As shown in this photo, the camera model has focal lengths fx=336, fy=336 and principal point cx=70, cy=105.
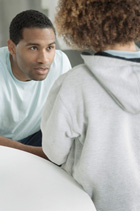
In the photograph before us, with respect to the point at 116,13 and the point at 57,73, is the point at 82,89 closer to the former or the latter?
the point at 116,13

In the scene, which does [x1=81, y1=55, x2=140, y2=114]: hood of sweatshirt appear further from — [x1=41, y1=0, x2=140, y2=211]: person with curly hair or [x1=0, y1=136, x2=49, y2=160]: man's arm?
[x1=0, y1=136, x2=49, y2=160]: man's arm

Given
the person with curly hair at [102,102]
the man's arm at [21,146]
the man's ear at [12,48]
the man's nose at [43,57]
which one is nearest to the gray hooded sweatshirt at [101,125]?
the person with curly hair at [102,102]

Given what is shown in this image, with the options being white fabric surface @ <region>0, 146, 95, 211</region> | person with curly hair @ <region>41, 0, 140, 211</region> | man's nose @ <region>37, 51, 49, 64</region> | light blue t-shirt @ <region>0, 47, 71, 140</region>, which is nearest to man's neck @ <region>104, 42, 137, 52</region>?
person with curly hair @ <region>41, 0, 140, 211</region>

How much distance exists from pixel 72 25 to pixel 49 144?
279 millimetres

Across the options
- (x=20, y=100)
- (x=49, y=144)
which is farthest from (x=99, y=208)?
(x=20, y=100)

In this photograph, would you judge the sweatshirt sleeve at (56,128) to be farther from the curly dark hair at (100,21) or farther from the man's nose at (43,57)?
the man's nose at (43,57)

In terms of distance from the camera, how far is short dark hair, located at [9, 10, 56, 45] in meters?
1.39

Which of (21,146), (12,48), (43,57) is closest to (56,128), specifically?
(21,146)

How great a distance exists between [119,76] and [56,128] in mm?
181

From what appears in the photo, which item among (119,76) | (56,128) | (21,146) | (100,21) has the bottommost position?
(21,146)

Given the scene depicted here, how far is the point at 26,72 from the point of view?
1.42 m

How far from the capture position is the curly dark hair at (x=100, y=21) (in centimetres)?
69

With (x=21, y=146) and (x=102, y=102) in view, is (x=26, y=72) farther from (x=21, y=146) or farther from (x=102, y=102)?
(x=102, y=102)

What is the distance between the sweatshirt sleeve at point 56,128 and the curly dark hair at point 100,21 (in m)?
0.13
